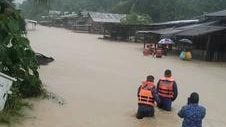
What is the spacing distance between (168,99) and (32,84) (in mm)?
3410

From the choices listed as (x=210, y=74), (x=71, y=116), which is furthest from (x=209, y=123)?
(x=210, y=74)

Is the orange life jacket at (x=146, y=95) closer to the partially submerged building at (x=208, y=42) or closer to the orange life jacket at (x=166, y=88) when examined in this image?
the orange life jacket at (x=166, y=88)

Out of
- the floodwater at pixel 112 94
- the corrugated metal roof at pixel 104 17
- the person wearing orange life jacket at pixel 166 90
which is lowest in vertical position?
the floodwater at pixel 112 94

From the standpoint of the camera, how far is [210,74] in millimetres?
23766

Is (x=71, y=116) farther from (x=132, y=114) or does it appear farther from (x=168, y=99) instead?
(x=168, y=99)

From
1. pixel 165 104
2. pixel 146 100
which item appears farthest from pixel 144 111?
pixel 165 104

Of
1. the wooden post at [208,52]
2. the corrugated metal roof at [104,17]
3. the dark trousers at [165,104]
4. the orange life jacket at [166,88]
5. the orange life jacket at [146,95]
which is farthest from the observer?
the corrugated metal roof at [104,17]

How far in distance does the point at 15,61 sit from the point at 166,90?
378 cm

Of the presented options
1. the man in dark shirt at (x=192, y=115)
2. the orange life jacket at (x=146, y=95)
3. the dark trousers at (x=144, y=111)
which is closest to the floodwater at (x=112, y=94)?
the dark trousers at (x=144, y=111)

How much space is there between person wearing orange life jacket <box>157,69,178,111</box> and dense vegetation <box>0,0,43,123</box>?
3.10m

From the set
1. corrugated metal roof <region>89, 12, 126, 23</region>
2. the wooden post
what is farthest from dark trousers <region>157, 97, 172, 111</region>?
corrugated metal roof <region>89, 12, 126, 23</region>

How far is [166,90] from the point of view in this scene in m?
12.5

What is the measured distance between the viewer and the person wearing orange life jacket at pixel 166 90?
12.4m

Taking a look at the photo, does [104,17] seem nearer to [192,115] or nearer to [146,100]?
[146,100]
